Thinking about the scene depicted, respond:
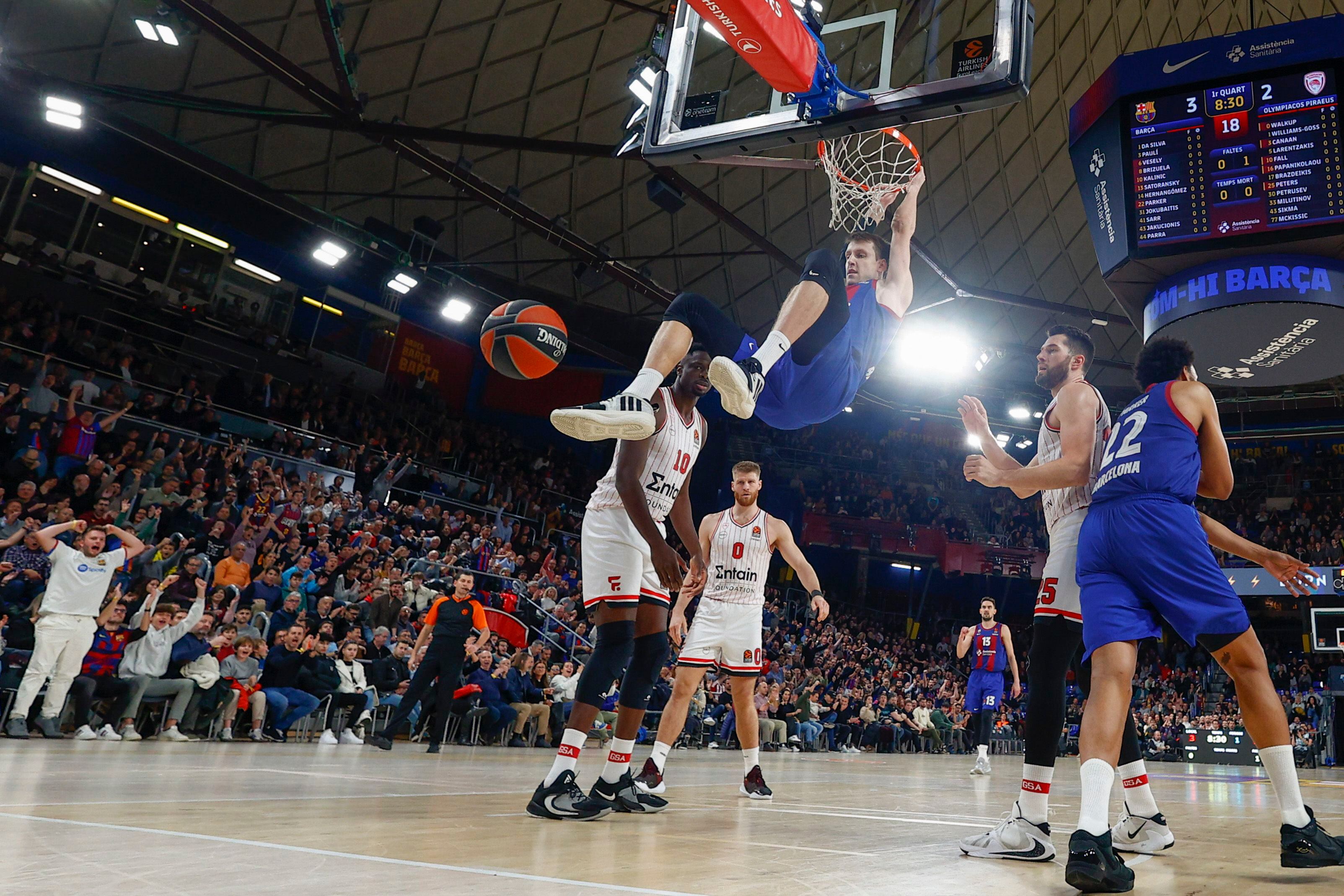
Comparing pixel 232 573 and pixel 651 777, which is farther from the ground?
pixel 232 573

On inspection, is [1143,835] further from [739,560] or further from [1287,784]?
[739,560]

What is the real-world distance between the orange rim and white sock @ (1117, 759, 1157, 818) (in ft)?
11.3

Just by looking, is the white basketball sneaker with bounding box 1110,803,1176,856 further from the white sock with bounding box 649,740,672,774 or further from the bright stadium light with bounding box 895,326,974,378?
the bright stadium light with bounding box 895,326,974,378

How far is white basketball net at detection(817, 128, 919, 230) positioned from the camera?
637 cm

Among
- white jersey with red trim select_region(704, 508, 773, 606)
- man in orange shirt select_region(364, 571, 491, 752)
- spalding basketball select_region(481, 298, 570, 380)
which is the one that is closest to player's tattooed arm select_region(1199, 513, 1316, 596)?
white jersey with red trim select_region(704, 508, 773, 606)

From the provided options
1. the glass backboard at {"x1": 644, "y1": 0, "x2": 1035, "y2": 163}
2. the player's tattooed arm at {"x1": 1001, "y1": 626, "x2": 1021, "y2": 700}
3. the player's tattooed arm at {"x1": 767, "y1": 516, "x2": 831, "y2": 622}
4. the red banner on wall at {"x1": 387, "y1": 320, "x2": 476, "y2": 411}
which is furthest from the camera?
the red banner on wall at {"x1": 387, "y1": 320, "x2": 476, "y2": 411}

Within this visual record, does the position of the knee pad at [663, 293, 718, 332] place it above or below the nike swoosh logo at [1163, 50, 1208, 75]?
below

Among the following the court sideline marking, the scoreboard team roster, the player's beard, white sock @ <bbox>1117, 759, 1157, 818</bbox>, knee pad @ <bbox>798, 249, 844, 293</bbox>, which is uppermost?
the scoreboard team roster

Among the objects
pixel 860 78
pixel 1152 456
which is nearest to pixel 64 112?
pixel 860 78

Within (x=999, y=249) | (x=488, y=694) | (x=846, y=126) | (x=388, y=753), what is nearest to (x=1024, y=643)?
(x=999, y=249)

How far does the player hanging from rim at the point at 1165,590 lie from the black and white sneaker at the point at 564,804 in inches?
80.0

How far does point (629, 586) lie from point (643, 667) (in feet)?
1.62

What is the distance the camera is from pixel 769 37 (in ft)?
18.0

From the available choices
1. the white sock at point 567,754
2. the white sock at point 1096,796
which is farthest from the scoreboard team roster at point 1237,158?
the white sock at point 567,754
